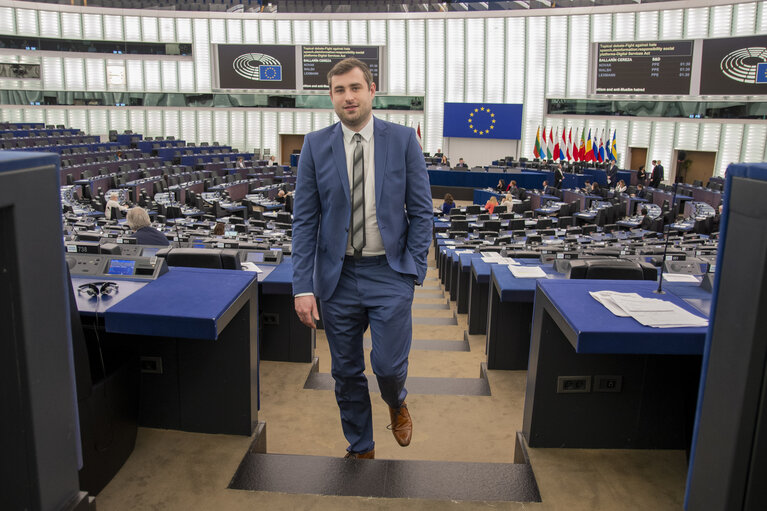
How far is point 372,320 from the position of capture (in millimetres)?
2260

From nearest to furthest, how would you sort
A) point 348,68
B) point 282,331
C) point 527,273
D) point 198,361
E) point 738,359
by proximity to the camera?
point 738,359
point 348,68
point 198,361
point 527,273
point 282,331

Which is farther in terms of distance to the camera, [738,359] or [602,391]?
[602,391]

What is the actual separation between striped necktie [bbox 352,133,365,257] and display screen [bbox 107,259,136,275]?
1108mm

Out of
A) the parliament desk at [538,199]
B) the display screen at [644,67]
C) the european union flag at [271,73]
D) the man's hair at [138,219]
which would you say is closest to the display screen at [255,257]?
the man's hair at [138,219]

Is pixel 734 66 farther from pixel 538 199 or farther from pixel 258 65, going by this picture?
pixel 258 65

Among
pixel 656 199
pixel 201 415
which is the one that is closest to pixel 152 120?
pixel 656 199

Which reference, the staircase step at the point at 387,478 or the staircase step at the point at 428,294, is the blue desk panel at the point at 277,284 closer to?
the staircase step at the point at 387,478

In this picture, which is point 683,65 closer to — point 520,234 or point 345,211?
point 520,234

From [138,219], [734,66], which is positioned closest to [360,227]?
[138,219]

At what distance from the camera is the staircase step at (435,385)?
11.5 ft

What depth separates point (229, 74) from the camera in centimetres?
2534

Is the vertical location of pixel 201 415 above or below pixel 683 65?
below

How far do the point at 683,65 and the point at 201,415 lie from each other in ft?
72.7

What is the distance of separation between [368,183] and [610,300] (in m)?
1.00
